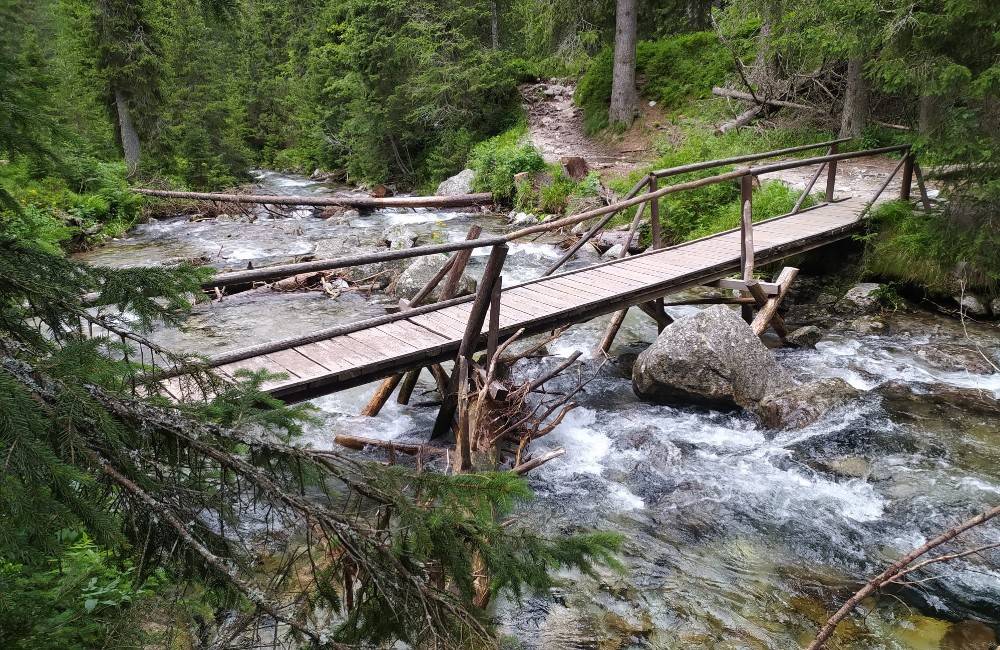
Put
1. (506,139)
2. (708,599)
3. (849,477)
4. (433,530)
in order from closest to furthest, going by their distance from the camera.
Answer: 1. (433,530)
2. (708,599)
3. (849,477)
4. (506,139)

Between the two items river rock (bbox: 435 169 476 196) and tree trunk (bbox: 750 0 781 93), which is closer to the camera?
tree trunk (bbox: 750 0 781 93)

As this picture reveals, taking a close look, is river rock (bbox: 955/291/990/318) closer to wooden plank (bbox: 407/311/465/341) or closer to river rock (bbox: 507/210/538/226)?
wooden plank (bbox: 407/311/465/341)

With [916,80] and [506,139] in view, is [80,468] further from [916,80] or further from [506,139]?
[506,139]

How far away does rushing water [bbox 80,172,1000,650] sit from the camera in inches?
176

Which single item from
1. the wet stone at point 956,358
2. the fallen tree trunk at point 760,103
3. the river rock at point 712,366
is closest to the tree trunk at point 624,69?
the fallen tree trunk at point 760,103

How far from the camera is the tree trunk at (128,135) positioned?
74.0 feet

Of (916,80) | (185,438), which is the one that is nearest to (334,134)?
(916,80)

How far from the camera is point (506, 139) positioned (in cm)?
2238

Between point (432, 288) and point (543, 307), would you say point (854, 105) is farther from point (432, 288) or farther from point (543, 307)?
point (432, 288)

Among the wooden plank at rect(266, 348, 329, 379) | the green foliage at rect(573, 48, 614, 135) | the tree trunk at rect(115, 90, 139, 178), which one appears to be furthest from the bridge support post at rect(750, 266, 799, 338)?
the tree trunk at rect(115, 90, 139, 178)

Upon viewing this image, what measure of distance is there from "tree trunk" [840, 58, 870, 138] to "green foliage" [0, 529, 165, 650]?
16482 millimetres

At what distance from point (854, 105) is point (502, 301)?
40.5 ft

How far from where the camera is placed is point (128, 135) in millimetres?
22938

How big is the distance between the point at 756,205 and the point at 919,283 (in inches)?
143
